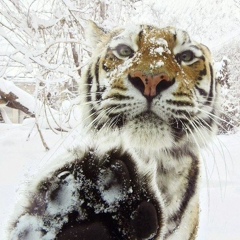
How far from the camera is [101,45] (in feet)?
2.23

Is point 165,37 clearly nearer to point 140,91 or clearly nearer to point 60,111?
point 140,91

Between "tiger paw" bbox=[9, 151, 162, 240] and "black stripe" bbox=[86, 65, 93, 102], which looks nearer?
Result: "tiger paw" bbox=[9, 151, 162, 240]

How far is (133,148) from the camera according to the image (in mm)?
350

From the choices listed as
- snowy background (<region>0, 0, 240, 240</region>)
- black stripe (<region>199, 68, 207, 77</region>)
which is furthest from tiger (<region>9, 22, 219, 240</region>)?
snowy background (<region>0, 0, 240, 240</region>)

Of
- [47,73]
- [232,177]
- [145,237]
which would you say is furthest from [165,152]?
[47,73]

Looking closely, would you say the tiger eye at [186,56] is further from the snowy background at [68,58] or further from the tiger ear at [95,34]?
the snowy background at [68,58]

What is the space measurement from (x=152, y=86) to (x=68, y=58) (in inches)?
41.0

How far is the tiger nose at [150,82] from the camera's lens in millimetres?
496

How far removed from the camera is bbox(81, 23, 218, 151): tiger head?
510 millimetres

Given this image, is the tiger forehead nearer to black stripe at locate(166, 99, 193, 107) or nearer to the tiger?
the tiger

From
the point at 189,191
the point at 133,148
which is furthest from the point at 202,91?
the point at 133,148

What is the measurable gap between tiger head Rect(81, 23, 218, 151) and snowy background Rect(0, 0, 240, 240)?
0.34 m

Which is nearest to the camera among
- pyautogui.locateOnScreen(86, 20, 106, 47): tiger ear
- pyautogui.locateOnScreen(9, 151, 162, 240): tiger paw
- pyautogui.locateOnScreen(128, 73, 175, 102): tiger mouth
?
pyautogui.locateOnScreen(9, 151, 162, 240): tiger paw

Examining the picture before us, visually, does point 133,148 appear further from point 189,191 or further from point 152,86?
point 189,191
